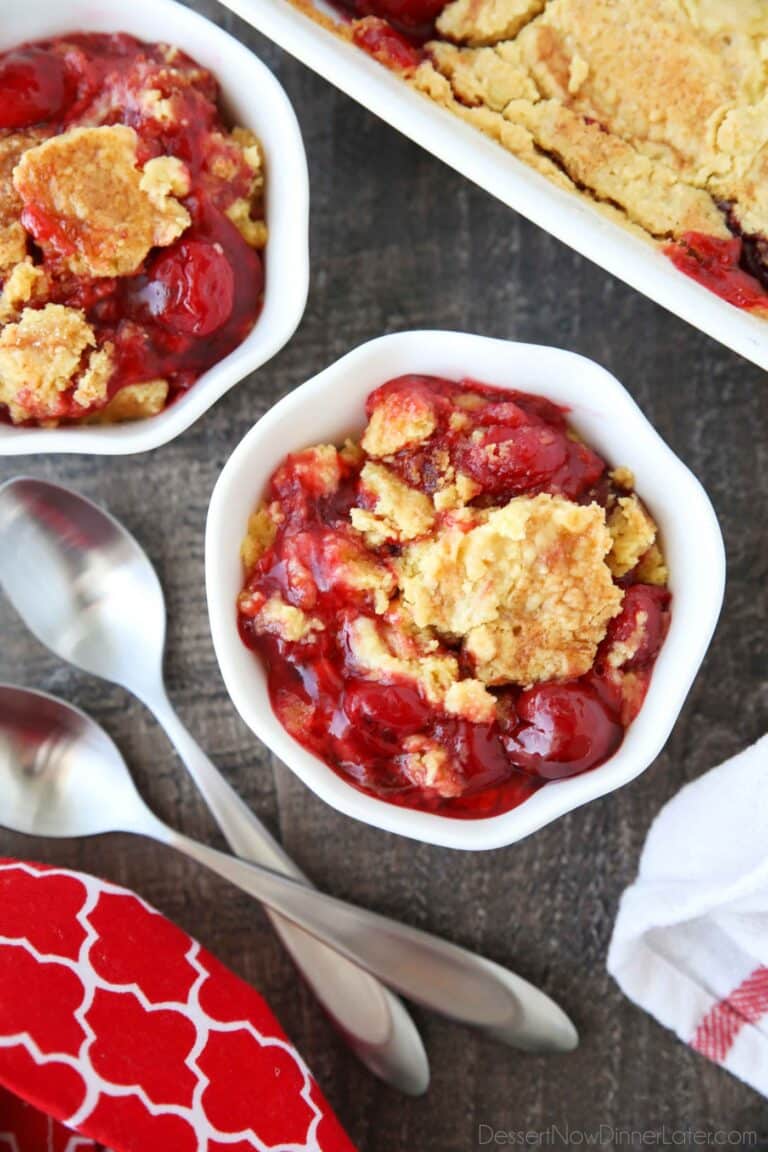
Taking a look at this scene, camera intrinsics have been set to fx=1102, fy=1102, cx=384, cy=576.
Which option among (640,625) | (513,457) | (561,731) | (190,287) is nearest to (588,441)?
(513,457)

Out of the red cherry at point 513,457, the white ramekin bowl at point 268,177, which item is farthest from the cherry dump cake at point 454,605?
the white ramekin bowl at point 268,177

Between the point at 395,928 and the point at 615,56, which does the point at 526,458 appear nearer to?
the point at 615,56

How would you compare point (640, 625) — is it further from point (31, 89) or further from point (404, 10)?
point (31, 89)

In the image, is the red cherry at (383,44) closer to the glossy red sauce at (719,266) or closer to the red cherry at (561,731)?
the glossy red sauce at (719,266)

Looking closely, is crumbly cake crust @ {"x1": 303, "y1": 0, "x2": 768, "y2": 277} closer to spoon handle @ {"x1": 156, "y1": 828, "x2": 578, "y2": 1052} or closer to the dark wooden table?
the dark wooden table

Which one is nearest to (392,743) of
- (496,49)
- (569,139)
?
(569,139)

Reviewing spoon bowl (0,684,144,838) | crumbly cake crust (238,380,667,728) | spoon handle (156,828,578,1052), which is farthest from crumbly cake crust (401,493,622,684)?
spoon bowl (0,684,144,838)
